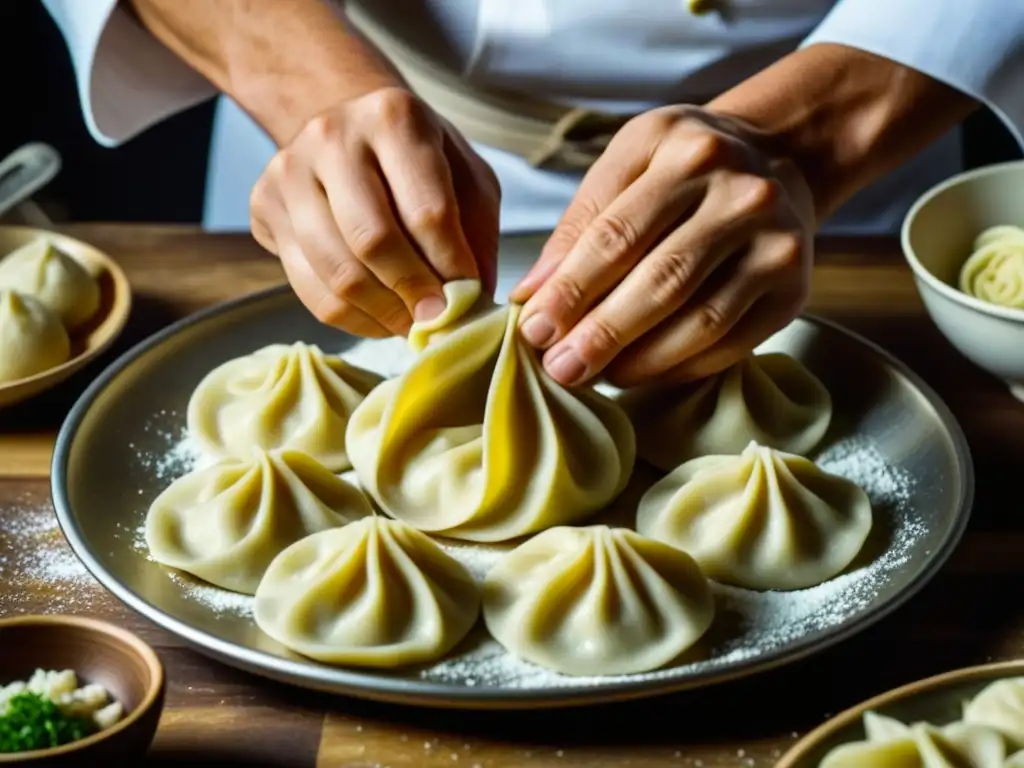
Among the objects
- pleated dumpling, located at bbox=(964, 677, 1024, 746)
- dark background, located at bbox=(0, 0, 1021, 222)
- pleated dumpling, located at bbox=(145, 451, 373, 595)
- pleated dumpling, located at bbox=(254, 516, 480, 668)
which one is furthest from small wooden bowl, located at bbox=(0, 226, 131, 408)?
pleated dumpling, located at bbox=(964, 677, 1024, 746)

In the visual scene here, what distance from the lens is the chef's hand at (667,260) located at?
153cm

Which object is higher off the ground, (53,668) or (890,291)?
(53,668)

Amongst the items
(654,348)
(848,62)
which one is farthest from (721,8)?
(654,348)

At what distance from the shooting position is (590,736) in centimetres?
129

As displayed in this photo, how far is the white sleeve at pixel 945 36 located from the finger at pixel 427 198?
65 centimetres

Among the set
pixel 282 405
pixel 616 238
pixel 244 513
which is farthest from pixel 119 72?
pixel 616 238

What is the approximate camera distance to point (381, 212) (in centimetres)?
156

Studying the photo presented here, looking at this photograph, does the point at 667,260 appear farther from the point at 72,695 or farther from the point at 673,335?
the point at 72,695

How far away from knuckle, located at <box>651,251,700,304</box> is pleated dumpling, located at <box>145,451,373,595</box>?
0.46 metres

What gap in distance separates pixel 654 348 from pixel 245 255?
36.6 inches

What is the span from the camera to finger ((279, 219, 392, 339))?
1.66 m

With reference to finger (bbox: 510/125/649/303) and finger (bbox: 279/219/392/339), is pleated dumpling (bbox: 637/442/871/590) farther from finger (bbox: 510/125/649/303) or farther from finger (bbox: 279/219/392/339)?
finger (bbox: 279/219/392/339)

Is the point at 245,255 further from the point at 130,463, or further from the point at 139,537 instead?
the point at 139,537

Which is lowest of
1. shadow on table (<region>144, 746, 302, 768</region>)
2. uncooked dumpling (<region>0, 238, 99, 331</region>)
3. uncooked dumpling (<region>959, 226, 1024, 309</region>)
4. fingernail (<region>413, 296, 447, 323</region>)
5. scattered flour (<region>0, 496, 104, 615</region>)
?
scattered flour (<region>0, 496, 104, 615</region>)
